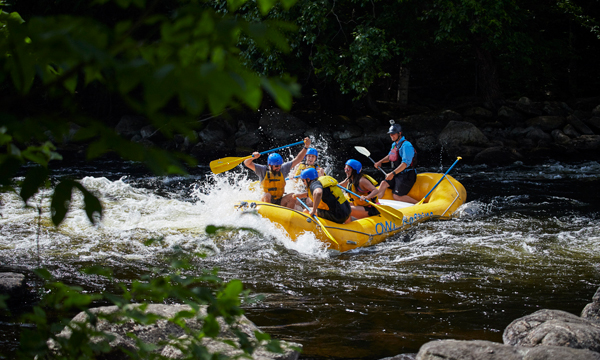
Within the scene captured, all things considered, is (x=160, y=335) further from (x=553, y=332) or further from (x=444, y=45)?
(x=444, y=45)

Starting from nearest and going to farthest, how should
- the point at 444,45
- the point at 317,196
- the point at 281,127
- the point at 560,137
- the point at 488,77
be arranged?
the point at 317,196 → the point at 560,137 → the point at 281,127 → the point at 488,77 → the point at 444,45

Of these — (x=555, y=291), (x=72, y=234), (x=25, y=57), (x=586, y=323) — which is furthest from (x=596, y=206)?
(x=25, y=57)

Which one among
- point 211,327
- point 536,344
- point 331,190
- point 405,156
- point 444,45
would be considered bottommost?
point 536,344

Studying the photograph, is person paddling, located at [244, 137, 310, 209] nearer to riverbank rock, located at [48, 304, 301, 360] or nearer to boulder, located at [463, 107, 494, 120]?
riverbank rock, located at [48, 304, 301, 360]

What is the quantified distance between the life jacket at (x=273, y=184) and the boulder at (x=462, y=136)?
832cm

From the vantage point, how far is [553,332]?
3.20 metres

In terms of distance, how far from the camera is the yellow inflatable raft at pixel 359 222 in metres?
6.13

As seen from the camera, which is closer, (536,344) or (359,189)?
(536,344)

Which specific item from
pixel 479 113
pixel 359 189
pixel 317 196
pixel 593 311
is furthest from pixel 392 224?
pixel 479 113

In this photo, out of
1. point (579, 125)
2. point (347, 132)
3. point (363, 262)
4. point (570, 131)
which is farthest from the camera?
point (347, 132)

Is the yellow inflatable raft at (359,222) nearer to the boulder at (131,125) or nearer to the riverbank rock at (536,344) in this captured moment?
the riverbank rock at (536,344)

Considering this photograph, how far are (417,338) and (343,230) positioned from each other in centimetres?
262

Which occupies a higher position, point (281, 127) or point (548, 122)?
point (281, 127)

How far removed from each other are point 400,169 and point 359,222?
5.77 feet
